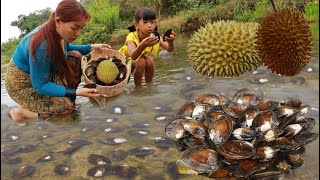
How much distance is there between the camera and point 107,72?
3.88 m

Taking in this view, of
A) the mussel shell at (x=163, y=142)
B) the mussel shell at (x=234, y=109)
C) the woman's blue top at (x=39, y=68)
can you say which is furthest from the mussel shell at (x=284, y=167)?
the woman's blue top at (x=39, y=68)

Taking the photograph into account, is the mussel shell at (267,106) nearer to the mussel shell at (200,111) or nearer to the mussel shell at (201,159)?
the mussel shell at (200,111)

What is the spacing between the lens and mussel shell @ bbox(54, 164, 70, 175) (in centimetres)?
251

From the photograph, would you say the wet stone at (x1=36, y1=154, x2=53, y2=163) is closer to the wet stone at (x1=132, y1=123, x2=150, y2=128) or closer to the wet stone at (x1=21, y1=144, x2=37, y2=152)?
the wet stone at (x1=21, y1=144, x2=37, y2=152)

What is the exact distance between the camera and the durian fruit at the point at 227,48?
270 centimetres

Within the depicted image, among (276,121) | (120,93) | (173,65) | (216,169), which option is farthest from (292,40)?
(173,65)

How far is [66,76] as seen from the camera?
3.57 metres

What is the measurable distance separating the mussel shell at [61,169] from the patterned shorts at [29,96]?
3.62 feet

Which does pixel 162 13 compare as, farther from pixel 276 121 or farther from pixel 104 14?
pixel 276 121

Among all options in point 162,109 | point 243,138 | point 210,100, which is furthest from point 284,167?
point 162,109

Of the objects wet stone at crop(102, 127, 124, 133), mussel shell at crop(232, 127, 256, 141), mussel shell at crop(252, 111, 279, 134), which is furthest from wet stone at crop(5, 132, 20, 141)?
mussel shell at crop(252, 111, 279, 134)

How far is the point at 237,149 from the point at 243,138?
0.56 feet

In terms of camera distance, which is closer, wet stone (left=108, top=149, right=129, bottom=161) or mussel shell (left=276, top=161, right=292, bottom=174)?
mussel shell (left=276, top=161, right=292, bottom=174)

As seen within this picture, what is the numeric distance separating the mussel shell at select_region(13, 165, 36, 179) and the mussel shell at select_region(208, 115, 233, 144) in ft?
4.38
